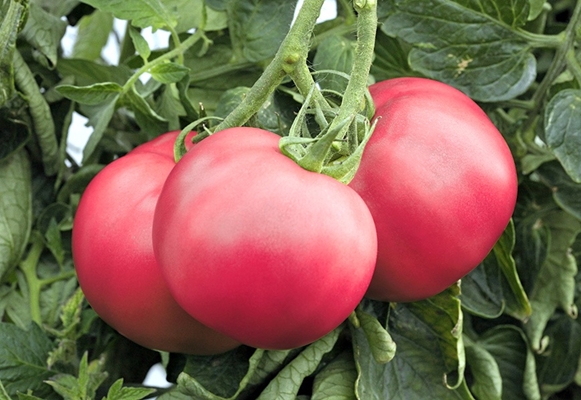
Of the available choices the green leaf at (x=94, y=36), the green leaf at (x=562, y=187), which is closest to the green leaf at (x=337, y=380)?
the green leaf at (x=562, y=187)

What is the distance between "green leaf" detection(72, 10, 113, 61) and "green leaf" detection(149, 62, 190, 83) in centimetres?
29

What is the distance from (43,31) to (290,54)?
29cm

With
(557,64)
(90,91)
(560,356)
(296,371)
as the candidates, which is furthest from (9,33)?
(560,356)

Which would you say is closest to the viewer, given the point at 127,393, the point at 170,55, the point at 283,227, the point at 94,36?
the point at 283,227

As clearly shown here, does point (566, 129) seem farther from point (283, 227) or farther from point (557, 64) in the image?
point (283, 227)

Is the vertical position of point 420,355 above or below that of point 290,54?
below

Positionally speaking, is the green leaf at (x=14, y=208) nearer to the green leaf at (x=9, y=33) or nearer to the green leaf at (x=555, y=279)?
the green leaf at (x=9, y=33)

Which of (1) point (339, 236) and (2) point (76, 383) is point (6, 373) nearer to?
(2) point (76, 383)

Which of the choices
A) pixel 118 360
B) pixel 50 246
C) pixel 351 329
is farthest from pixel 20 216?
pixel 351 329

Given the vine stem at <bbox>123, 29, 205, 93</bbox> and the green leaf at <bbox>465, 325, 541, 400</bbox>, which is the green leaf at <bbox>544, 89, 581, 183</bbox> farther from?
the vine stem at <bbox>123, 29, 205, 93</bbox>

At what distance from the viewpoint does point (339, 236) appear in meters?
0.36

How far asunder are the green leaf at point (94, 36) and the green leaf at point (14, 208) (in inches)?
7.9

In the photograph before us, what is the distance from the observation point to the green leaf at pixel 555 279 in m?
0.64

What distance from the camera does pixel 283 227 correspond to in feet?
1.19
